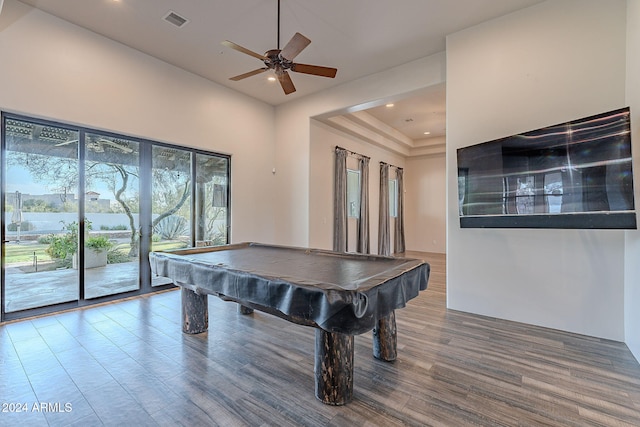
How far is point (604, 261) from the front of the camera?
2824 millimetres

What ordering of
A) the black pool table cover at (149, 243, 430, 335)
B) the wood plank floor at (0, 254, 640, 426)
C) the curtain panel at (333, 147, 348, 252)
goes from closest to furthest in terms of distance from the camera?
the black pool table cover at (149, 243, 430, 335) < the wood plank floor at (0, 254, 640, 426) < the curtain panel at (333, 147, 348, 252)

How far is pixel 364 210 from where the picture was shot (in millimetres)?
7086

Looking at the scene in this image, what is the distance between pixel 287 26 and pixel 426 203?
279 inches

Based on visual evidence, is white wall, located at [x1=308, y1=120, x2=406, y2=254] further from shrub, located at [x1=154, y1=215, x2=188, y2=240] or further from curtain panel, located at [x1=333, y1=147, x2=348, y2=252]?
shrub, located at [x1=154, y1=215, x2=188, y2=240]

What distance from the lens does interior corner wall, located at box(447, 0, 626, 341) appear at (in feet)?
9.21

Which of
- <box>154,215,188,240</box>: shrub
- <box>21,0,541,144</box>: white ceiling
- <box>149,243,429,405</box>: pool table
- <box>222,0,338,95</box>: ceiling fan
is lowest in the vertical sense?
<box>149,243,429,405</box>: pool table

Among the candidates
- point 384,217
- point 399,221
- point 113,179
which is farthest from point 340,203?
point 113,179

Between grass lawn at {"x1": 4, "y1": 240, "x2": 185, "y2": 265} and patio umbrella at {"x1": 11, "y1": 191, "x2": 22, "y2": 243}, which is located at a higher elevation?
patio umbrella at {"x1": 11, "y1": 191, "x2": 22, "y2": 243}

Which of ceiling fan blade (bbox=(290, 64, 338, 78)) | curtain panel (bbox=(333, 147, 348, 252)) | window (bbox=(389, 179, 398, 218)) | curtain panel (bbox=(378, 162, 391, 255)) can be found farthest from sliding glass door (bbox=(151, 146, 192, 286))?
window (bbox=(389, 179, 398, 218))

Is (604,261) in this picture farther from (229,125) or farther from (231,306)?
(229,125)

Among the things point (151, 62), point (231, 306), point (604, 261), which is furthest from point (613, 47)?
point (151, 62)

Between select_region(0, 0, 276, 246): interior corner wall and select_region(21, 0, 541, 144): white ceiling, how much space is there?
0.22m

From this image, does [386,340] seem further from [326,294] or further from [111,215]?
[111,215]

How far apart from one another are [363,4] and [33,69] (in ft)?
12.7
